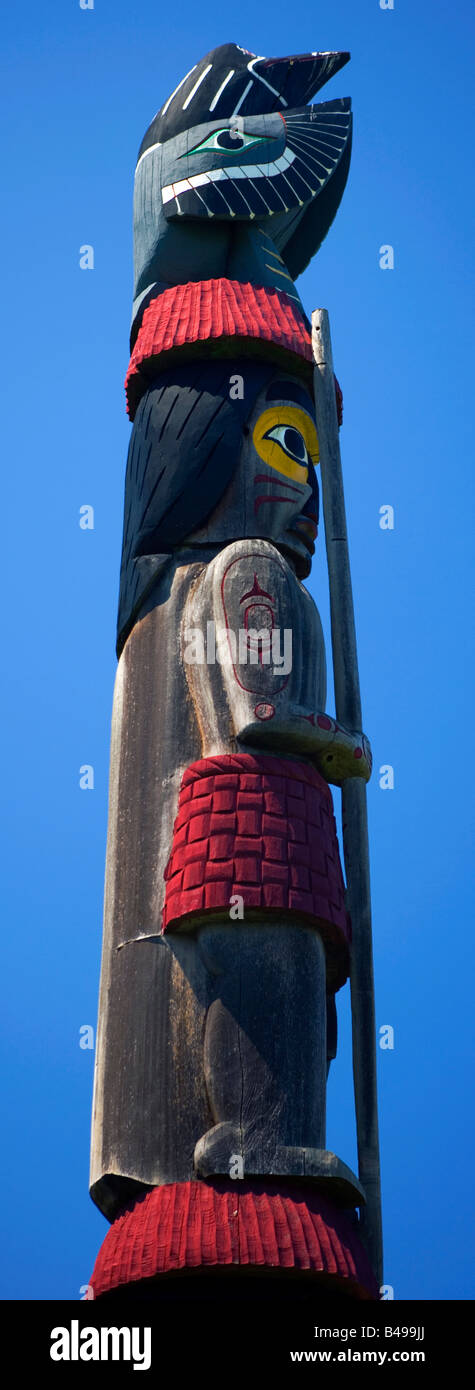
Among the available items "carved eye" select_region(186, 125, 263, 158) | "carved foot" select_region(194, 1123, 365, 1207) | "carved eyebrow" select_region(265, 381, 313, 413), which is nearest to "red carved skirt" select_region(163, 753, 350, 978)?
"carved foot" select_region(194, 1123, 365, 1207)

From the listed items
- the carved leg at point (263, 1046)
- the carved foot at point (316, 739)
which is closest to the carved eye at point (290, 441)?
the carved foot at point (316, 739)

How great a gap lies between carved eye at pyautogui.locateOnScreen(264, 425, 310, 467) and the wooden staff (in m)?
0.13

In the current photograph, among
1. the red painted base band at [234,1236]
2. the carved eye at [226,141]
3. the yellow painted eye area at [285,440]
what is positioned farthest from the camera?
the carved eye at [226,141]

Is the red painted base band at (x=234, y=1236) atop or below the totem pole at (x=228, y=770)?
below

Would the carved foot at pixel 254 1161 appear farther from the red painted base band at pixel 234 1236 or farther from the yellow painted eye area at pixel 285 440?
the yellow painted eye area at pixel 285 440

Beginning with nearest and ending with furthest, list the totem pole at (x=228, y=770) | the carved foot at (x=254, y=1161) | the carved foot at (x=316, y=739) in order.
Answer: the carved foot at (x=254, y=1161) → the totem pole at (x=228, y=770) → the carved foot at (x=316, y=739)

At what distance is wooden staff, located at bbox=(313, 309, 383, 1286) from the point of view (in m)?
7.73

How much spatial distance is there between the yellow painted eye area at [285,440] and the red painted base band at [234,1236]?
361cm

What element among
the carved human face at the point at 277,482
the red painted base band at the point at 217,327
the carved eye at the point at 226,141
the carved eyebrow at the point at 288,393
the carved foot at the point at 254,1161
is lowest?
the carved foot at the point at 254,1161

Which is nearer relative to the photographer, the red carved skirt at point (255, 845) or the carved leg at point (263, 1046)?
the carved leg at point (263, 1046)

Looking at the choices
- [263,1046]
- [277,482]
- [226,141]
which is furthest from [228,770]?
[226,141]

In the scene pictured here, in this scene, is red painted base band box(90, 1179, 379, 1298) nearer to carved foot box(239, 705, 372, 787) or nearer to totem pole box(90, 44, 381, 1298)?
totem pole box(90, 44, 381, 1298)

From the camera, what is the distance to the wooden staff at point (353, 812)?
7.73 metres
